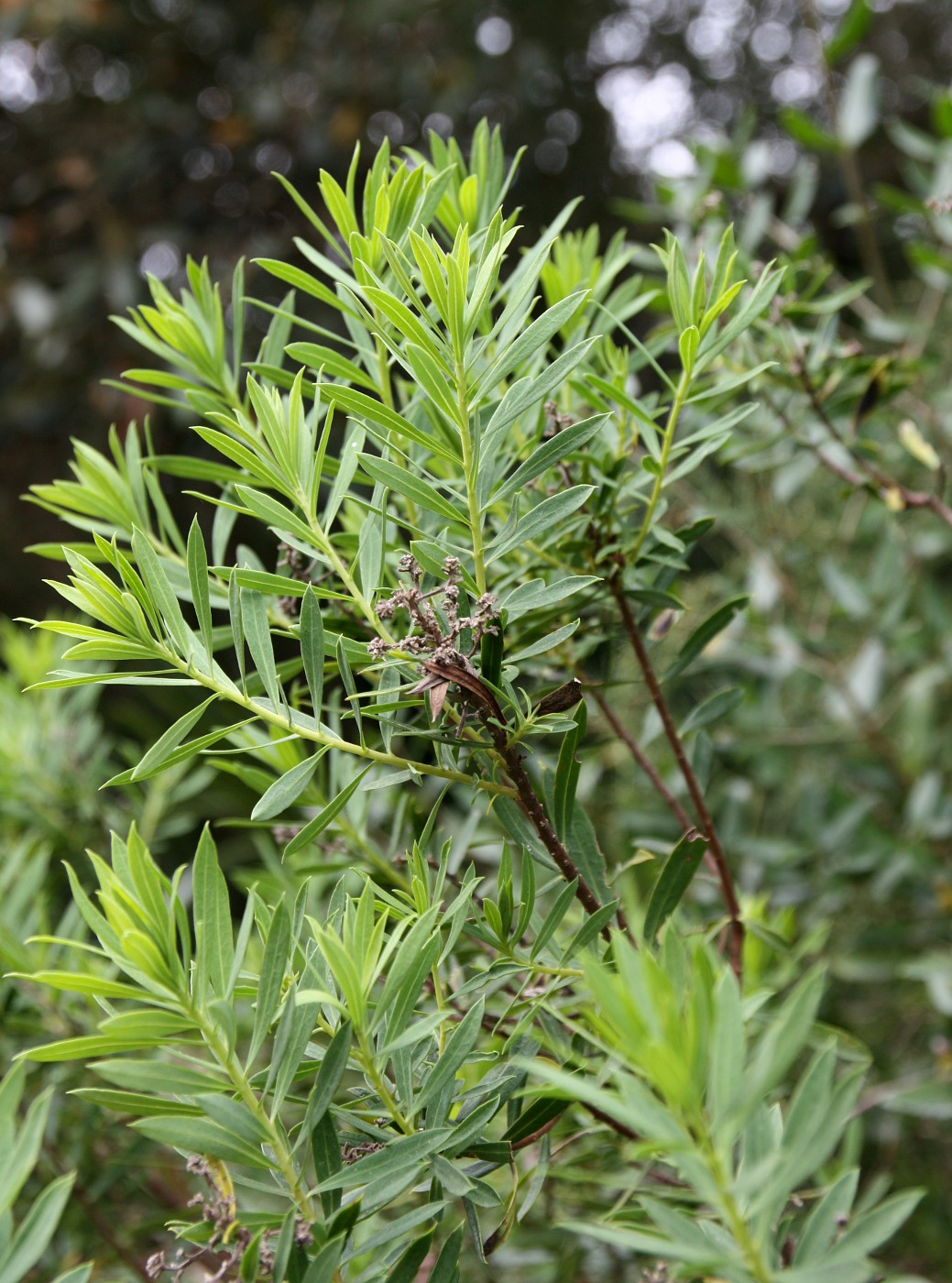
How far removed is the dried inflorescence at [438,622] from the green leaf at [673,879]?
0.10 meters

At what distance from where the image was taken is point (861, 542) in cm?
103

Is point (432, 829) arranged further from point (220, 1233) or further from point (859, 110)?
point (859, 110)

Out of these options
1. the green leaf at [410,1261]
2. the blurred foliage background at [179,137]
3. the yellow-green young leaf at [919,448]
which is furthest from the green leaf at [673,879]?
the blurred foliage background at [179,137]

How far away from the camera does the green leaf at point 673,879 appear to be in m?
0.29

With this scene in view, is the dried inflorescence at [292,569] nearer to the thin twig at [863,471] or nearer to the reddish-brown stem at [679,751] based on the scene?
the reddish-brown stem at [679,751]

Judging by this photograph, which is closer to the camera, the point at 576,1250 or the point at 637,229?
the point at 576,1250

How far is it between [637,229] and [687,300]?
157 centimetres

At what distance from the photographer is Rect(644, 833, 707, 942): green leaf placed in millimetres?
292

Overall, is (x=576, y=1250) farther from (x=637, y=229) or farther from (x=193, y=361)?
(x=637, y=229)

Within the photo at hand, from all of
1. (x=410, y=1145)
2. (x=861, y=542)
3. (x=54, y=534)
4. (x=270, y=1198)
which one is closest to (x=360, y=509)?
(x=410, y=1145)

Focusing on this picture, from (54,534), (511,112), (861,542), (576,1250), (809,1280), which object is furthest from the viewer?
(511,112)

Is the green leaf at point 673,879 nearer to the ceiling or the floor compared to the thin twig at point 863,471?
nearer to the floor

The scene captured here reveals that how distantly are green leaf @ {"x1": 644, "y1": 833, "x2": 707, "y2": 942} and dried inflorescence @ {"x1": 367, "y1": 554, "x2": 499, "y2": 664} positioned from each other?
96mm

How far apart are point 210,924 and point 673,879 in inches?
5.3
